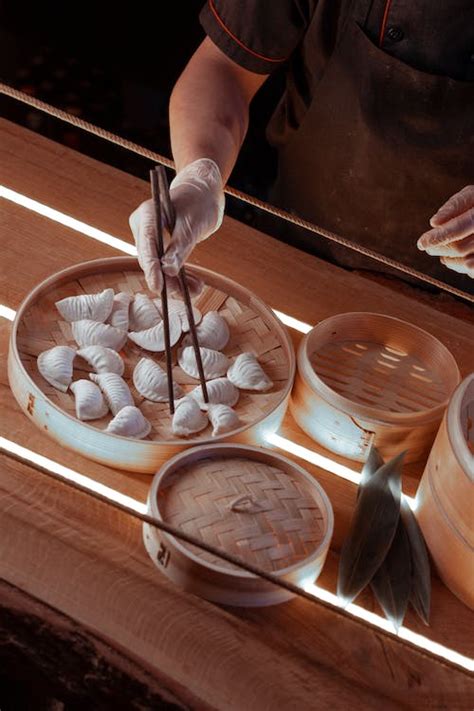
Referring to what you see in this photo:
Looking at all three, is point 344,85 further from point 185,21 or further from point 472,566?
point 185,21

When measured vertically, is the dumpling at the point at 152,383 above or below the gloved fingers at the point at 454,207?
below

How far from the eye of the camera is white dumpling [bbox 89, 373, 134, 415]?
1640mm

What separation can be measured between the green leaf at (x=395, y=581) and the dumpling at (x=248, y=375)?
372 mm

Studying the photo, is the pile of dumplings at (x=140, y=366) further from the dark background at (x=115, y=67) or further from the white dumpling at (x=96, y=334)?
the dark background at (x=115, y=67)

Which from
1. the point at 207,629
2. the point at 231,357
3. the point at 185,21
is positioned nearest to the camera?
the point at 207,629

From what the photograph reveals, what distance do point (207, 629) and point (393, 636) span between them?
1.21 feet

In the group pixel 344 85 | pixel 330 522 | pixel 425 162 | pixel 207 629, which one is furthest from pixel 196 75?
pixel 207 629

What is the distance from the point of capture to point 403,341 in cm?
191

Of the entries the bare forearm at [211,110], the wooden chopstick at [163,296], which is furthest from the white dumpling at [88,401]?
the bare forearm at [211,110]

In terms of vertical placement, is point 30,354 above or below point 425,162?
below

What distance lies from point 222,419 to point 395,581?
0.40m

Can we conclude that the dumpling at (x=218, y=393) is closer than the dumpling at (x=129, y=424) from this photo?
No

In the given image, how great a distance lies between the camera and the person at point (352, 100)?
222 centimetres

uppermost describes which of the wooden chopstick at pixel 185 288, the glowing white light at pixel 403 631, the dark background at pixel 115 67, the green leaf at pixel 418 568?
the wooden chopstick at pixel 185 288
